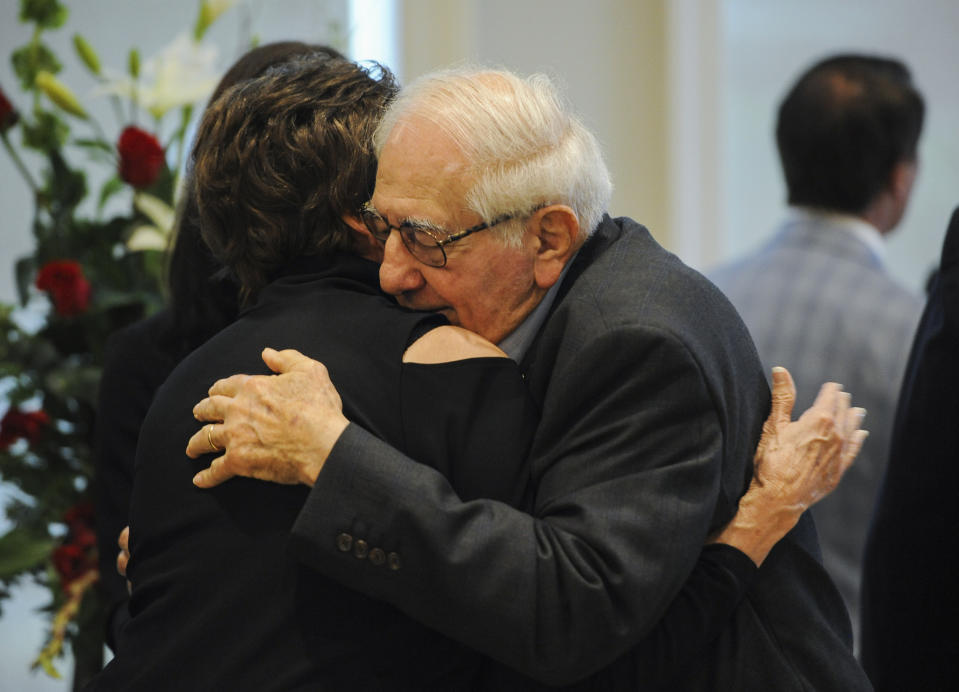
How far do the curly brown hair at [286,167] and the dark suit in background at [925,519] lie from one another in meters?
0.86

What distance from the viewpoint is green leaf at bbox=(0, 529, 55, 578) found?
2.07 m

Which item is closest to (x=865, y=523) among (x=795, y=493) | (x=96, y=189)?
(x=795, y=493)

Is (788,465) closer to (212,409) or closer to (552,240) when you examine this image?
(552,240)

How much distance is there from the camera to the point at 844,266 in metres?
2.57

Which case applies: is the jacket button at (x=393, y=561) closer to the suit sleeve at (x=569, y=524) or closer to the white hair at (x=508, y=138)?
the suit sleeve at (x=569, y=524)

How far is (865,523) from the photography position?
2443 mm

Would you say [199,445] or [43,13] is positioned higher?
[43,13]

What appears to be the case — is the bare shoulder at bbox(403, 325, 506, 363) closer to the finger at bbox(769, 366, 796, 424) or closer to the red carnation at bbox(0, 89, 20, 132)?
the finger at bbox(769, 366, 796, 424)

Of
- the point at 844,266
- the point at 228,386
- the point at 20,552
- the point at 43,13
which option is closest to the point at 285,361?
the point at 228,386

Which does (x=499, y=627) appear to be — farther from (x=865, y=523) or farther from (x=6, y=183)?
(x=6, y=183)

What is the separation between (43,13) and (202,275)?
833 millimetres

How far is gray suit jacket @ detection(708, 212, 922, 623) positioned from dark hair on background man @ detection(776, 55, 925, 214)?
3.5 inches

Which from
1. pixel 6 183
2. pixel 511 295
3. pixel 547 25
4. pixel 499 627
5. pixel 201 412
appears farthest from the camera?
pixel 547 25

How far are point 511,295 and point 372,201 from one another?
7.7 inches
